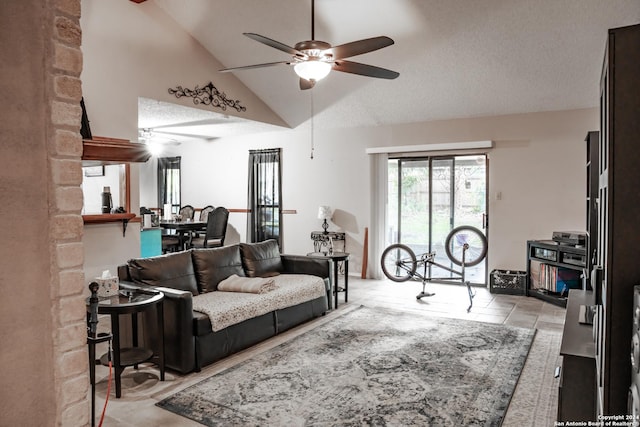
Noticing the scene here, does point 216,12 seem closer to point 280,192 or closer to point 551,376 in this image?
point 280,192

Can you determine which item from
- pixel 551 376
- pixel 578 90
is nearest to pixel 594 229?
pixel 551 376

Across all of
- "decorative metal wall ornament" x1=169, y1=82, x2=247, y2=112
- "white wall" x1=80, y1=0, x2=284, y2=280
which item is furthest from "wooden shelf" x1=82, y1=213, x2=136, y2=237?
"decorative metal wall ornament" x1=169, y1=82, x2=247, y2=112

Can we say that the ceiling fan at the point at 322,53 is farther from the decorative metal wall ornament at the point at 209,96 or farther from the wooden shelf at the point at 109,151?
the decorative metal wall ornament at the point at 209,96

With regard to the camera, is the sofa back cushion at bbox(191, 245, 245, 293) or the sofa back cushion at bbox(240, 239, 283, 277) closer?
the sofa back cushion at bbox(191, 245, 245, 293)

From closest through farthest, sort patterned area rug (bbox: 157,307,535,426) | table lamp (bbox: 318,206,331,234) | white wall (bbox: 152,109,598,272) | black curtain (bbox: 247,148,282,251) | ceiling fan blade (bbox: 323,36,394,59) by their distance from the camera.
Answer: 1. patterned area rug (bbox: 157,307,535,426)
2. ceiling fan blade (bbox: 323,36,394,59)
3. white wall (bbox: 152,109,598,272)
4. table lamp (bbox: 318,206,331,234)
5. black curtain (bbox: 247,148,282,251)

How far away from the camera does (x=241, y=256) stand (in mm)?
4727

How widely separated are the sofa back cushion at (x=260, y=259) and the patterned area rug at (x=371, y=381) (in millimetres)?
922

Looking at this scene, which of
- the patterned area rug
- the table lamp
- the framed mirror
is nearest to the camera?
the patterned area rug

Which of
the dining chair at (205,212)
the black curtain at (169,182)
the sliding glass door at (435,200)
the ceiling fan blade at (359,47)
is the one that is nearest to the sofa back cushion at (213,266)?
the ceiling fan blade at (359,47)

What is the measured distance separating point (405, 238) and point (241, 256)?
10.4 ft

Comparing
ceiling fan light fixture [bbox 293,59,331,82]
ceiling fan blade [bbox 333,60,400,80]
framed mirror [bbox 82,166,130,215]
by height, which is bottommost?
framed mirror [bbox 82,166,130,215]

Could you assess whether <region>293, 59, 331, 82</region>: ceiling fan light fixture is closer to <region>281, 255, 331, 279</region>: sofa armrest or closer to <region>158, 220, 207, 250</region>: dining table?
<region>281, 255, 331, 279</region>: sofa armrest

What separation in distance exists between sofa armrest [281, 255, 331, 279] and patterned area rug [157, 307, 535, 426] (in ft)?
2.53

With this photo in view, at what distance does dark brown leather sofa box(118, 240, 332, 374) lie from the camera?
323 cm
